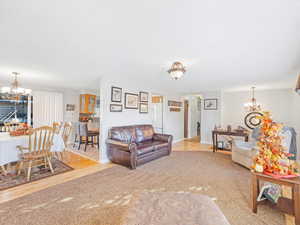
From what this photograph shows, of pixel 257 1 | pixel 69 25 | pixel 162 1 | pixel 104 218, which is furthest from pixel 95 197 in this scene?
pixel 257 1

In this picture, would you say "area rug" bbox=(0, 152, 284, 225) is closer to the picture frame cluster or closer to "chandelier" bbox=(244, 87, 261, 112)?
the picture frame cluster

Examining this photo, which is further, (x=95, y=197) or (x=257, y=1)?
(x=95, y=197)

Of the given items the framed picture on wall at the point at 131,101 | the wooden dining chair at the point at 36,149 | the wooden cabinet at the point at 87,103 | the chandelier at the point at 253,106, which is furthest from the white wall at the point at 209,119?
the wooden dining chair at the point at 36,149

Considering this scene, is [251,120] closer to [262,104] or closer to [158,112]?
[262,104]

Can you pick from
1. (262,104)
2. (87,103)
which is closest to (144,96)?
(87,103)

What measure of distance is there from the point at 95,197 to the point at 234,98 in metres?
6.12

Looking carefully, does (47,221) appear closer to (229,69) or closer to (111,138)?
(111,138)

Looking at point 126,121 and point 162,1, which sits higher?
point 162,1

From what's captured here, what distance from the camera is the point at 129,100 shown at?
4.44 m

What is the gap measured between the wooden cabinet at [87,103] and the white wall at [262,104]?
5.96 meters

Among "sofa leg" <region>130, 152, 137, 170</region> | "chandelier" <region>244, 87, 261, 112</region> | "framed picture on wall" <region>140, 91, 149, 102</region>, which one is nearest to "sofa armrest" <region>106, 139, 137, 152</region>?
"sofa leg" <region>130, 152, 137, 170</region>

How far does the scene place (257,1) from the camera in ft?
4.09

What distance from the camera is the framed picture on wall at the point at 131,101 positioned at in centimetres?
435

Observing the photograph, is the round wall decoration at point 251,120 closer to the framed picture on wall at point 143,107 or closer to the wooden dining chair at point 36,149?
the framed picture on wall at point 143,107
